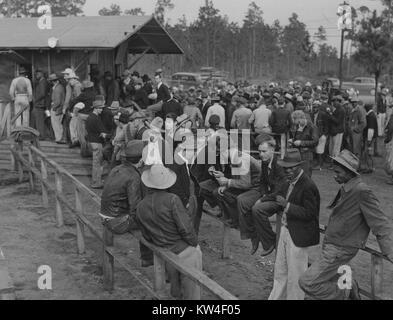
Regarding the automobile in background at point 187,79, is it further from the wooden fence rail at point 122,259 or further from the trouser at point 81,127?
A: the wooden fence rail at point 122,259

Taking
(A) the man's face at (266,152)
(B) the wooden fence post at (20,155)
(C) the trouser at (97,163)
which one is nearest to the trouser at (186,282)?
(A) the man's face at (266,152)

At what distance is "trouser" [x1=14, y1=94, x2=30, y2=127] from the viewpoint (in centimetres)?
1491

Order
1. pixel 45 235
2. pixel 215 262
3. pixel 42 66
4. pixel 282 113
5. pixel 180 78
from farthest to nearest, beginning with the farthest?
1. pixel 180 78
2. pixel 42 66
3. pixel 282 113
4. pixel 45 235
5. pixel 215 262

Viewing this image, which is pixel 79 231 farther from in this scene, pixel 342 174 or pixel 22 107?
pixel 22 107

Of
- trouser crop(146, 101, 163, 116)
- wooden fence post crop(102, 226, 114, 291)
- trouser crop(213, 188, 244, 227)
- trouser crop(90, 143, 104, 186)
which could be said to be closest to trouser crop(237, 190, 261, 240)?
trouser crop(213, 188, 244, 227)

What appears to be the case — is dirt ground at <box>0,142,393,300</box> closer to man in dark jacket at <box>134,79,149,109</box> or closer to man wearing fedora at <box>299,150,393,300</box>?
man wearing fedora at <box>299,150,393,300</box>

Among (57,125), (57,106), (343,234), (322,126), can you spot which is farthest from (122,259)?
(322,126)

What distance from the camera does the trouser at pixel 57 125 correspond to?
1448 cm

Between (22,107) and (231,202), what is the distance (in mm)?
8802
